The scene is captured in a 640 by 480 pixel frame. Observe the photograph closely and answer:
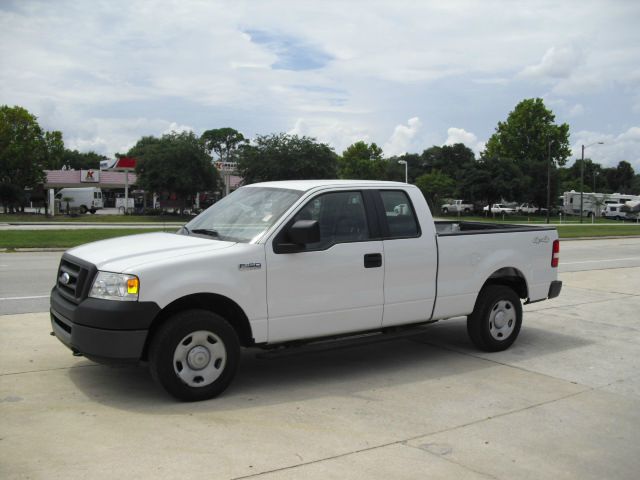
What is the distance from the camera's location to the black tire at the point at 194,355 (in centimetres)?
489

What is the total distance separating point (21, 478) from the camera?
3.71 m

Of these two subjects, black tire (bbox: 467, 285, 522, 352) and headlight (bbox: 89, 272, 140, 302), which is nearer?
headlight (bbox: 89, 272, 140, 302)

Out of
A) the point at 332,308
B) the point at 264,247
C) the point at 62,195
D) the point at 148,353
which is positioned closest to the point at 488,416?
the point at 332,308

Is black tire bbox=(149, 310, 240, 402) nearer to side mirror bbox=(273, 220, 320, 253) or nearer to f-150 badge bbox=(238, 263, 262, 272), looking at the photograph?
f-150 badge bbox=(238, 263, 262, 272)

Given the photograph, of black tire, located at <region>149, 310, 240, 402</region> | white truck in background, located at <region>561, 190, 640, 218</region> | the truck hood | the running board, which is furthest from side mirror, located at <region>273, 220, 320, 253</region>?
white truck in background, located at <region>561, 190, 640, 218</region>

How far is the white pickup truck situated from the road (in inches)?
169

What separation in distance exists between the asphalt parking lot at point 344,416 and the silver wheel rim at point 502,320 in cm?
27

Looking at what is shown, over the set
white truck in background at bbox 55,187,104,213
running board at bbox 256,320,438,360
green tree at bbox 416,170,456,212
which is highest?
green tree at bbox 416,170,456,212

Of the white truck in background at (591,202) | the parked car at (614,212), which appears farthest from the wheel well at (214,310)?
the parked car at (614,212)

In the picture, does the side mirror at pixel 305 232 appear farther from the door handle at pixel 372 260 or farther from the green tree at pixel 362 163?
the green tree at pixel 362 163

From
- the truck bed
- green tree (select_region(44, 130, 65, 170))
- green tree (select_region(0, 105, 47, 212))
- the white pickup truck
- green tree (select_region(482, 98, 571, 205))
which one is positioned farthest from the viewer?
green tree (select_region(482, 98, 571, 205))

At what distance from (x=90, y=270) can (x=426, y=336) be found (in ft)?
14.0

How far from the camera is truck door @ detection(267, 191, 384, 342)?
5.41m

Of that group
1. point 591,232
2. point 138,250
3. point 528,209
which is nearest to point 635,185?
point 528,209
